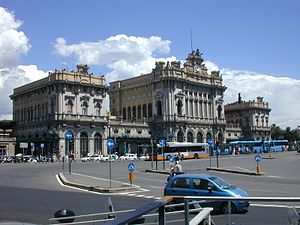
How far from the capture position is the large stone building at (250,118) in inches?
5438

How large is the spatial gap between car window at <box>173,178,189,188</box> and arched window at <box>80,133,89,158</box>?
6899cm

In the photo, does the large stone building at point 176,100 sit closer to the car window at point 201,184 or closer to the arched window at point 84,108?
the arched window at point 84,108

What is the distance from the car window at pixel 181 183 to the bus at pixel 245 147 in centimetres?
8104

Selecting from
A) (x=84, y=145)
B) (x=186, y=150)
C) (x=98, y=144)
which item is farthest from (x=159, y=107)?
(x=186, y=150)

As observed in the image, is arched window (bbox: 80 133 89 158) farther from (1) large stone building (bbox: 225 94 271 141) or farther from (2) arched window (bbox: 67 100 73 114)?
(1) large stone building (bbox: 225 94 271 141)

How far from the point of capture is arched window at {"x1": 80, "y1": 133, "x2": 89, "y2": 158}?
279 feet

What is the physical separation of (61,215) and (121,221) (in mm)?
7099

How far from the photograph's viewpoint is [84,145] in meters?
86.0

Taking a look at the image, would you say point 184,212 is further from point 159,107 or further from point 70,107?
point 159,107

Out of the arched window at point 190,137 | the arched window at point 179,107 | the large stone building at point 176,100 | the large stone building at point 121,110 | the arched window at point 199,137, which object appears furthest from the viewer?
the arched window at point 199,137

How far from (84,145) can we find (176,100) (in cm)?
2777

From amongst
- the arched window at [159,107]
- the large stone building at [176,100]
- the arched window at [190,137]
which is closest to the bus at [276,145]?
the large stone building at [176,100]

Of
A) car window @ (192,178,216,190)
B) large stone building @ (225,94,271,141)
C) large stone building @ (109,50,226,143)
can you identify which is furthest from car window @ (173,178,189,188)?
large stone building @ (225,94,271,141)

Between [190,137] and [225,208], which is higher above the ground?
[190,137]
